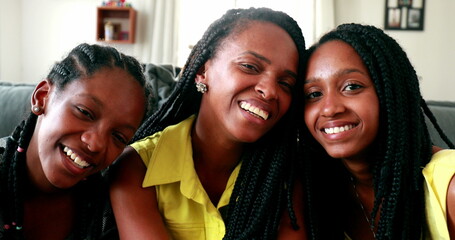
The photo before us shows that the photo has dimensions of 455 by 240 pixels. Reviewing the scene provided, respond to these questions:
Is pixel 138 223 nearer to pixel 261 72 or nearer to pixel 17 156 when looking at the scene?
pixel 17 156

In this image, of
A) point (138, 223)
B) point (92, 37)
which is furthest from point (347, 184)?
point (92, 37)

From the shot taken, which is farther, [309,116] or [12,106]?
[12,106]

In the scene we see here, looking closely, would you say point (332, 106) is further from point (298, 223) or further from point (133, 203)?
point (133, 203)

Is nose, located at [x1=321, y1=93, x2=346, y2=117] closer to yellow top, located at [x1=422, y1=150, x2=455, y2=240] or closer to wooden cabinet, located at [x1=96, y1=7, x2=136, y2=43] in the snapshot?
yellow top, located at [x1=422, y1=150, x2=455, y2=240]

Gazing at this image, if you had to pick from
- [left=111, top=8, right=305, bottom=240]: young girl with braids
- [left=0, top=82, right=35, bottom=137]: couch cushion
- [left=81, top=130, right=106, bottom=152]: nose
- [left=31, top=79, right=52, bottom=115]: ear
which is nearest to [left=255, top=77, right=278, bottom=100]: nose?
[left=111, top=8, right=305, bottom=240]: young girl with braids

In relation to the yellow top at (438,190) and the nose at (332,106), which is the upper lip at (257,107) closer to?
the nose at (332,106)

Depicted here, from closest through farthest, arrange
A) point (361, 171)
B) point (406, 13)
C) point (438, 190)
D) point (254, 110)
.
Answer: point (438, 190) → point (254, 110) → point (361, 171) → point (406, 13)

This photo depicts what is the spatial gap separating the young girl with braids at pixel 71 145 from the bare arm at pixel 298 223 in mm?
459

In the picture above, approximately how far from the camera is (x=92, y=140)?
0.92m

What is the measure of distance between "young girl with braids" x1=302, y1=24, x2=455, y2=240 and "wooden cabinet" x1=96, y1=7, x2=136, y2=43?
9.58 ft

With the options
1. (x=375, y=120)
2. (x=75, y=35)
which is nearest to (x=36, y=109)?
(x=375, y=120)

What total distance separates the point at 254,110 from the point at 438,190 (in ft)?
1.51

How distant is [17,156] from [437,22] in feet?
13.3

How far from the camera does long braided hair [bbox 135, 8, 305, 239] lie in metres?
1.06
